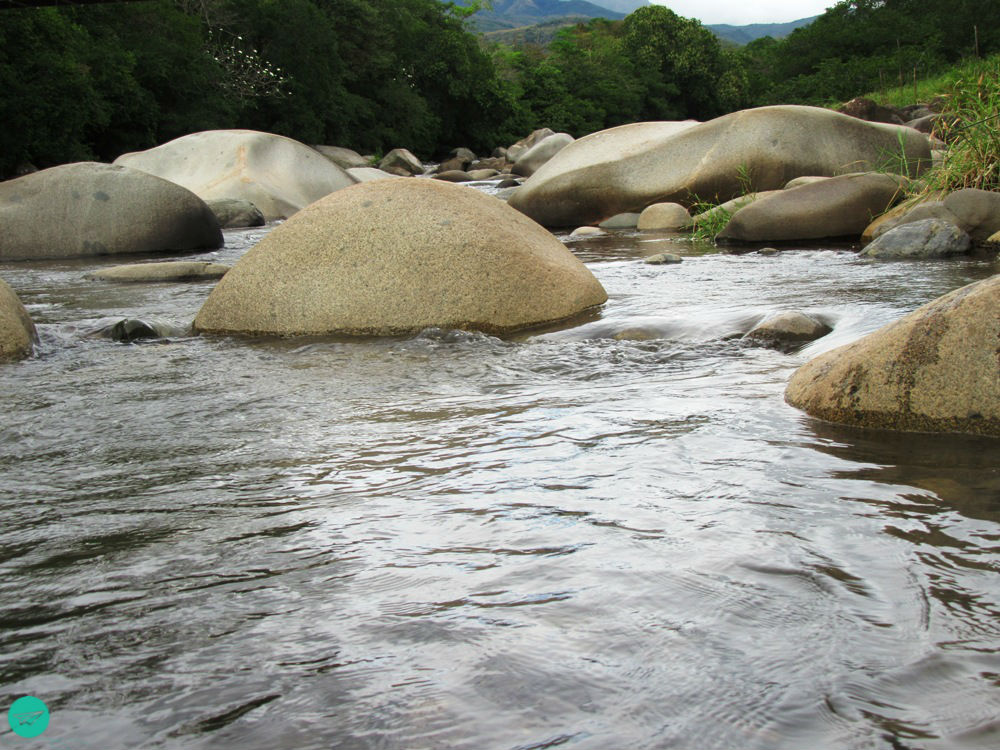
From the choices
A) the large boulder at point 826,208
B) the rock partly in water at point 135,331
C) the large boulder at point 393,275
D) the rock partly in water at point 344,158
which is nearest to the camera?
the large boulder at point 393,275

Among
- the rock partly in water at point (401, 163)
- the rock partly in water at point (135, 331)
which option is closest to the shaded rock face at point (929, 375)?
the rock partly in water at point (135, 331)

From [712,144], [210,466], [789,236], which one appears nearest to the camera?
[210,466]

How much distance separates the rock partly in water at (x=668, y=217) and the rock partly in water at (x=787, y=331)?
7.65 metres

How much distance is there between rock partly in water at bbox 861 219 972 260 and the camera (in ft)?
28.0

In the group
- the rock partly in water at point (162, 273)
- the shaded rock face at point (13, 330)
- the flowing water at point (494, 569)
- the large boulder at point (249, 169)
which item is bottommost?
the flowing water at point (494, 569)

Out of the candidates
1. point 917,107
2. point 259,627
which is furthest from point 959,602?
point 917,107

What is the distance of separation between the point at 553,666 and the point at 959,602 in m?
0.93

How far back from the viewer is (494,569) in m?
2.44

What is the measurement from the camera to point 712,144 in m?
13.1

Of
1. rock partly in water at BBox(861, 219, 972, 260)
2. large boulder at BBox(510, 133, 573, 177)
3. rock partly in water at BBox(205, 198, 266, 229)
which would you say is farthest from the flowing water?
large boulder at BBox(510, 133, 573, 177)

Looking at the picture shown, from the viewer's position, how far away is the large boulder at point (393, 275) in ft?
20.4

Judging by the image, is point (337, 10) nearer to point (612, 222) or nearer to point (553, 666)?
point (612, 222)

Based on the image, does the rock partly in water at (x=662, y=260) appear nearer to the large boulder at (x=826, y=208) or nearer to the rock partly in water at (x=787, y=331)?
the large boulder at (x=826, y=208)

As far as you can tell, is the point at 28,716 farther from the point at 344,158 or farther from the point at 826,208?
the point at 344,158
